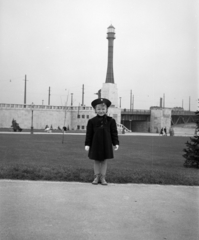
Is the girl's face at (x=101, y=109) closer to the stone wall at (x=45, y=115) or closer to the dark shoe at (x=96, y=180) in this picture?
the dark shoe at (x=96, y=180)

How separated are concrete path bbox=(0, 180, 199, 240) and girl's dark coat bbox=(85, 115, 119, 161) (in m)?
0.60

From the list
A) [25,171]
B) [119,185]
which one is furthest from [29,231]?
[25,171]

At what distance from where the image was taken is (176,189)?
4.97m

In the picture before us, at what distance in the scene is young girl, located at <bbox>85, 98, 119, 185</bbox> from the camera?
5.43 meters

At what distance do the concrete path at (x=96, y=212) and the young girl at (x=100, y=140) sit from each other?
1.47ft

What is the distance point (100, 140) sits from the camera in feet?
18.0

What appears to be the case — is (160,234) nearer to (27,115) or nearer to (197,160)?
(197,160)

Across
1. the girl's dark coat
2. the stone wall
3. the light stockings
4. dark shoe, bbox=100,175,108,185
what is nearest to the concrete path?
dark shoe, bbox=100,175,108,185

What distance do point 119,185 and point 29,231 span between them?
241cm

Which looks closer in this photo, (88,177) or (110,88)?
(88,177)

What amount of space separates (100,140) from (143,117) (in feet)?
196

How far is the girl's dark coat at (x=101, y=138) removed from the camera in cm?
544

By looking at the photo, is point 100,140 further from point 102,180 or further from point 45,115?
point 45,115

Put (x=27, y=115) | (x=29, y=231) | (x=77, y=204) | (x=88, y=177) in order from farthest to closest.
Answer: (x=27, y=115), (x=88, y=177), (x=77, y=204), (x=29, y=231)
